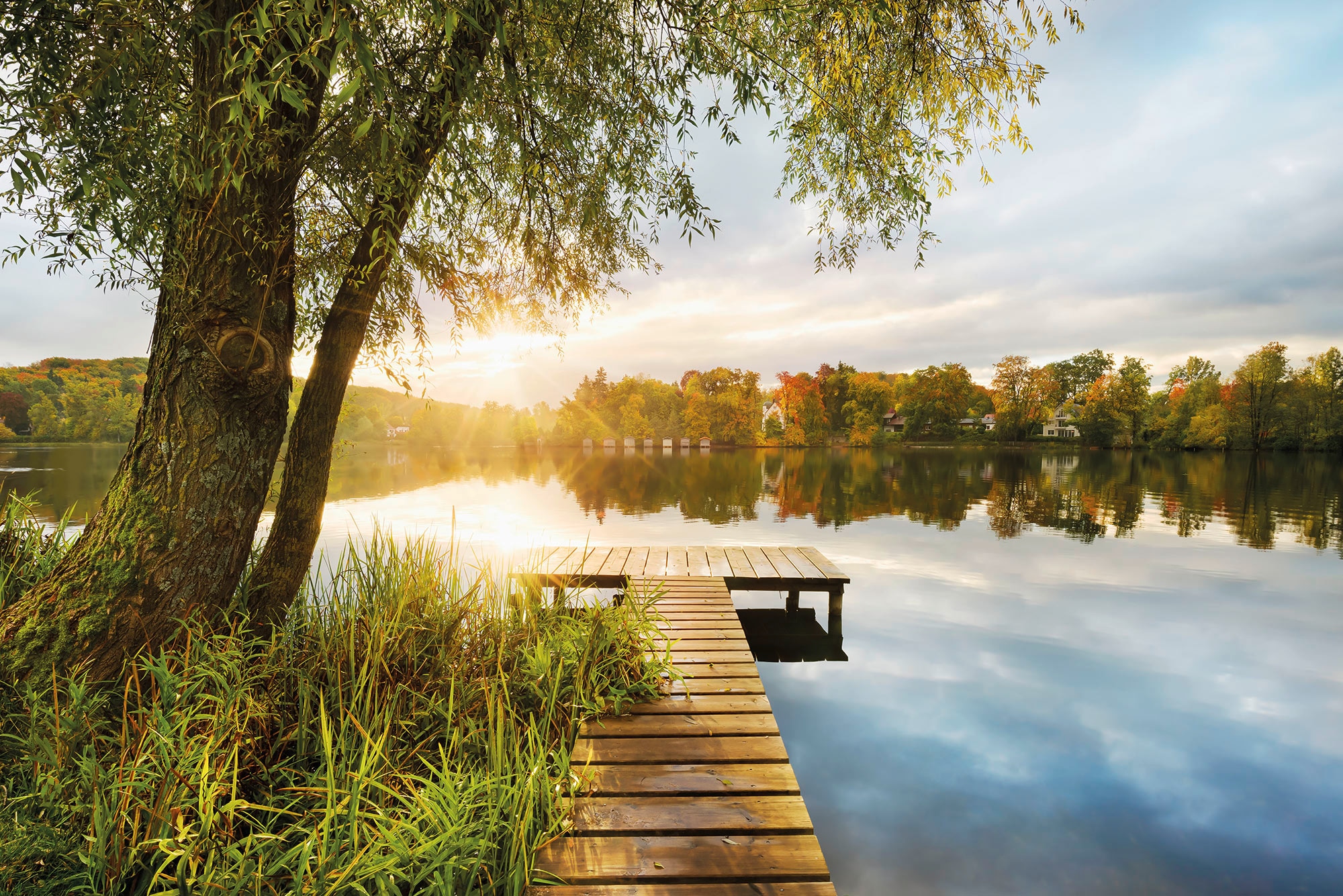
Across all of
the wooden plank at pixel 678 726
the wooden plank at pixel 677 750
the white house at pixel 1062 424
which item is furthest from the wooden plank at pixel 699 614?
the white house at pixel 1062 424

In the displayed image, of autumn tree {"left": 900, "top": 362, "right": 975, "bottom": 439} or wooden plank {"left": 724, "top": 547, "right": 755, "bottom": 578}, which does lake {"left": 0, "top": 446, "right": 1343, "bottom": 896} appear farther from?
autumn tree {"left": 900, "top": 362, "right": 975, "bottom": 439}

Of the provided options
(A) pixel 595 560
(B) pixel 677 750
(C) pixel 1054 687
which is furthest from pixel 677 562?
(C) pixel 1054 687

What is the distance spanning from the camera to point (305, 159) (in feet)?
9.31

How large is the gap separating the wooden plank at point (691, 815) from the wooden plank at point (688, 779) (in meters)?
0.04

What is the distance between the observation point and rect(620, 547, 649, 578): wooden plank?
21.1ft

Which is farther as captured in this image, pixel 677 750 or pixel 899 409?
pixel 899 409

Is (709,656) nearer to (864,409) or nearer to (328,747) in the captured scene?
(328,747)

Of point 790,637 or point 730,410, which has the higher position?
point 730,410

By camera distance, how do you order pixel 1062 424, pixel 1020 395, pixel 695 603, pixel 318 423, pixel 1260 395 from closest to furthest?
1. pixel 318 423
2. pixel 695 603
3. pixel 1260 395
4. pixel 1020 395
5. pixel 1062 424

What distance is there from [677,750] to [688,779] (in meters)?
0.25

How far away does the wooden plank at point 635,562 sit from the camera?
6.43m

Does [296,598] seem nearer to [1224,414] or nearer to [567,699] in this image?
[567,699]

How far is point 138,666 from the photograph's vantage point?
241cm

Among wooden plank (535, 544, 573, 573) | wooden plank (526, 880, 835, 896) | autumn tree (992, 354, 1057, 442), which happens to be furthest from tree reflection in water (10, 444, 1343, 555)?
autumn tree (992, 354, 1057, 442)
